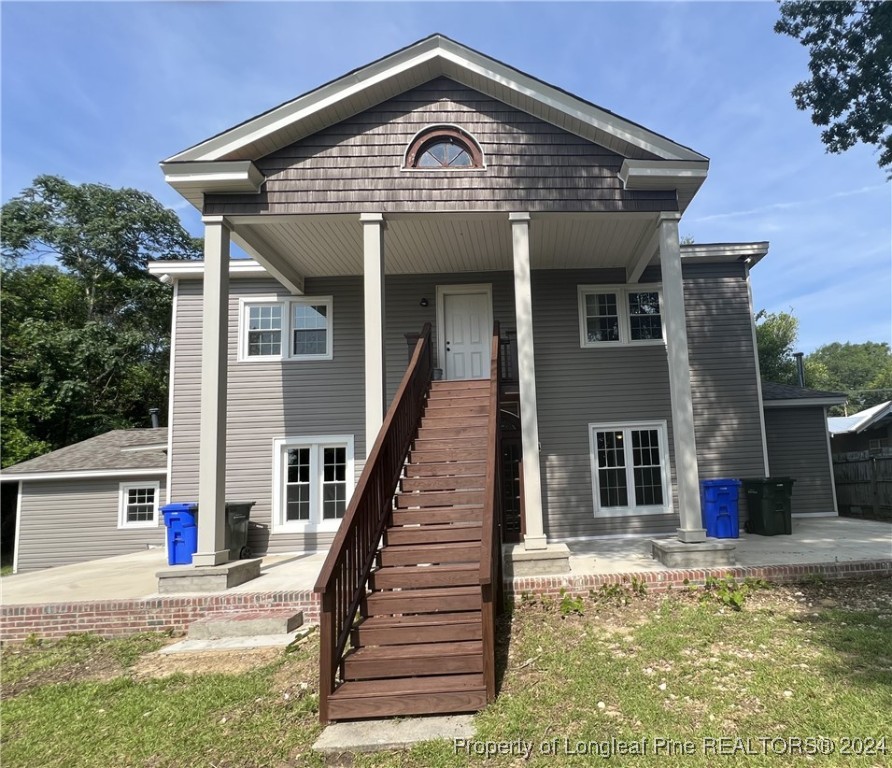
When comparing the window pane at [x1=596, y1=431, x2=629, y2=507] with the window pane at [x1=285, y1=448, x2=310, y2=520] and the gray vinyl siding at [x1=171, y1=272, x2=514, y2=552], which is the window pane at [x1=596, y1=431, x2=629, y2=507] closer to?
the gray vinyl siding at [x1=171, y1=272, x2=514, y2=552]

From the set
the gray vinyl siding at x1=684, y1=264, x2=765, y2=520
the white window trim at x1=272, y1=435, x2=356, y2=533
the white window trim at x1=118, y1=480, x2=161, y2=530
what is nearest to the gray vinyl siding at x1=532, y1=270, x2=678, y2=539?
→ the gray vinyl siding at x1=684, y1=264, x2=765, y2=520

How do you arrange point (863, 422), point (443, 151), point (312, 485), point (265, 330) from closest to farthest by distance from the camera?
point (443, 151) → point (312, 485) → point (265, 330) → point (863, 422)

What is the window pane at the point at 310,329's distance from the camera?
10.1m

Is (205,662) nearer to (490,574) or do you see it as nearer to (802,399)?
(490,574)

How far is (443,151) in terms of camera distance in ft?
24.8

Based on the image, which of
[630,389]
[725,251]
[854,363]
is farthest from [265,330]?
[854,363]

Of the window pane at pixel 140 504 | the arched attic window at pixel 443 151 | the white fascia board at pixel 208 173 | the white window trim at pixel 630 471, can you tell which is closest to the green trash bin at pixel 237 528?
the white fascia board at pixel 208 173

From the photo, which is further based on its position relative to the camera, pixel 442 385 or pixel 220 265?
pixel 442 385

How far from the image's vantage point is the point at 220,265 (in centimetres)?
714

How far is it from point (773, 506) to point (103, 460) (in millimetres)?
14464

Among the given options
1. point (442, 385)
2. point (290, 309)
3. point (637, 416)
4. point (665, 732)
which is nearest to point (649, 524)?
point (637, 416)

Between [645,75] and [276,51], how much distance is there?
6.86 metres

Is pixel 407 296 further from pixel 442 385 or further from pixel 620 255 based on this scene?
pixel 620 255

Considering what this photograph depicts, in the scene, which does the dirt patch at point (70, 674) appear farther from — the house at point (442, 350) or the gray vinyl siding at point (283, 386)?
the gray vinyl siding at point (283, 386)
